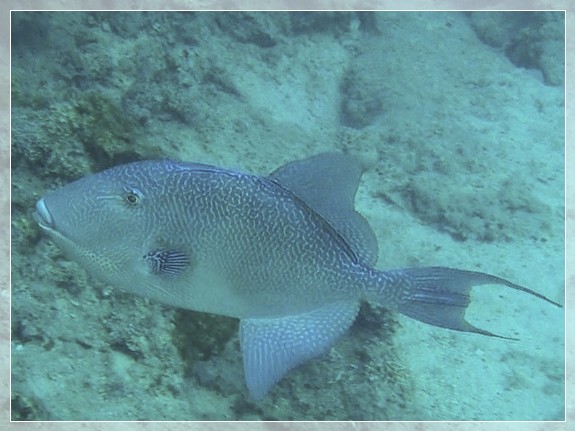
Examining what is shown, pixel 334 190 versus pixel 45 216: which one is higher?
pixel 334 190

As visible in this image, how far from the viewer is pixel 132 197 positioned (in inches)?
69.1

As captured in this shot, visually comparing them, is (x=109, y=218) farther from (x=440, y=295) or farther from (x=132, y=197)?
(x=440, y=295)

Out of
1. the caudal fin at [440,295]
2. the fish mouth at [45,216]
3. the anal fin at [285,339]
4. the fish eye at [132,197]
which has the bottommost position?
the anal fin at [285,339]

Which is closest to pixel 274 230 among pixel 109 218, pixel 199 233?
pixel 199 233

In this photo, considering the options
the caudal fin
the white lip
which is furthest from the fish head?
the caudal fin

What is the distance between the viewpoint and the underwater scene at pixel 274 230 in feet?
5.90

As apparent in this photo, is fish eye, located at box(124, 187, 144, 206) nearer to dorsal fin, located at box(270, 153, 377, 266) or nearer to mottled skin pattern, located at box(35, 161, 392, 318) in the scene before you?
mottled skin pattern, located at box(35, 161, 392, 318)

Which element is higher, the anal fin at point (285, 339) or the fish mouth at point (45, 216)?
the fish mouth at point (45, 216)

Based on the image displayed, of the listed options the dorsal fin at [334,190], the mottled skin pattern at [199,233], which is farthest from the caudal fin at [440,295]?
the mottled skin pattern at [199,233]

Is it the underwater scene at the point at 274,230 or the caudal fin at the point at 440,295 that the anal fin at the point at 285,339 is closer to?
the underwater scene at the point at 274,230

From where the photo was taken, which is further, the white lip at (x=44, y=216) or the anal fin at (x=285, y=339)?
the anal fin at (x=285, y=339)

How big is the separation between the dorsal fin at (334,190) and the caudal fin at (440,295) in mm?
192

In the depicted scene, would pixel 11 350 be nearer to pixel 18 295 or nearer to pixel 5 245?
pixel 18 295

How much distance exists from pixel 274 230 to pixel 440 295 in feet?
2.01
